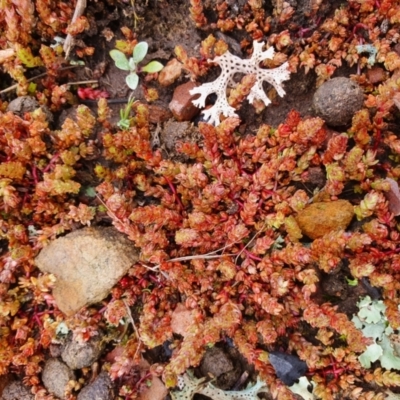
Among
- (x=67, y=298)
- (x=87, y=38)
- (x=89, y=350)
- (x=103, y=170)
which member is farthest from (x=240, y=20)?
(x=89, y=350)

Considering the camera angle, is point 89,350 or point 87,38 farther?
point 87,38

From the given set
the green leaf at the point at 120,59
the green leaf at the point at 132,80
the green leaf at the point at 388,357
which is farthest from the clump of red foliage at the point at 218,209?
the green leaf at the point at 120,59

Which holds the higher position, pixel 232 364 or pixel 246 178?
pixel 246 178

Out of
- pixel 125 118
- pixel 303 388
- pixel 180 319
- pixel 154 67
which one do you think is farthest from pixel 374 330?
pixel 154 67

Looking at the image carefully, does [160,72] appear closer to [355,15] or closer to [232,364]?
[355,15]

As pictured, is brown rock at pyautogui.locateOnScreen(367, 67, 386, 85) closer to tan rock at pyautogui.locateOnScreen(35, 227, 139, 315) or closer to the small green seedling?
the small green seedling

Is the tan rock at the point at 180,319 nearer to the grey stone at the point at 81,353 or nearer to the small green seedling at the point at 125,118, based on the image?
the grey stone at the point at 81,353
